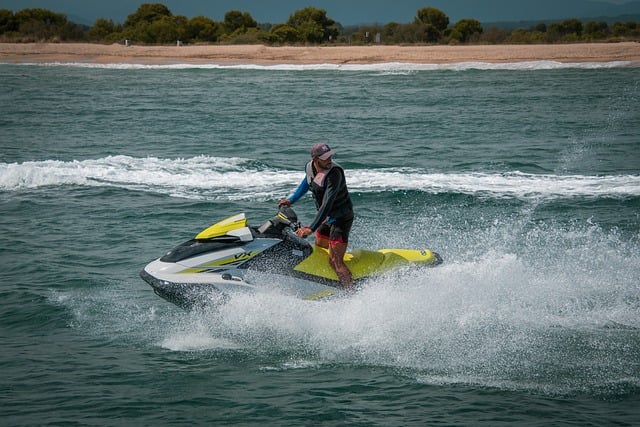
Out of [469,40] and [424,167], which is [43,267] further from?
[469,40]

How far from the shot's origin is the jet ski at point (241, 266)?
7.58m

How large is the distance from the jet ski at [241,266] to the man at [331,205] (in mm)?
110

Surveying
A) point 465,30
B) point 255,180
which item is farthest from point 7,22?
point 255,180

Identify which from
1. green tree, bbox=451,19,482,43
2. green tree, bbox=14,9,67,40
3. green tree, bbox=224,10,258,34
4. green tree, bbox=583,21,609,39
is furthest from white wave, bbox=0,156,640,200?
green tree, bbox=224,10,258,34

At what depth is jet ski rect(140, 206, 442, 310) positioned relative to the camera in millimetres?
7582

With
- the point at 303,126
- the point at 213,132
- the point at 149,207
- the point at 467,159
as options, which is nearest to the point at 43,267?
the point at 149,207

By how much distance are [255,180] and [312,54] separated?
36015 millimetres

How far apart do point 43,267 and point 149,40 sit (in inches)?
2119

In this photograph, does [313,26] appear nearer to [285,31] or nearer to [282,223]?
[285,31]

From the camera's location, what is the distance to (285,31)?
61.6m

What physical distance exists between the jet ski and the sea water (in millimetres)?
167

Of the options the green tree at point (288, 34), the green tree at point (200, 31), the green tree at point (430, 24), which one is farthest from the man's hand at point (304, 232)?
the green tree at point (200, 31)

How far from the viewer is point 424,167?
56.9 ft

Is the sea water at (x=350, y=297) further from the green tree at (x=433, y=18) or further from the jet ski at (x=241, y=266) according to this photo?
the green tree at (x=433, y=18)
